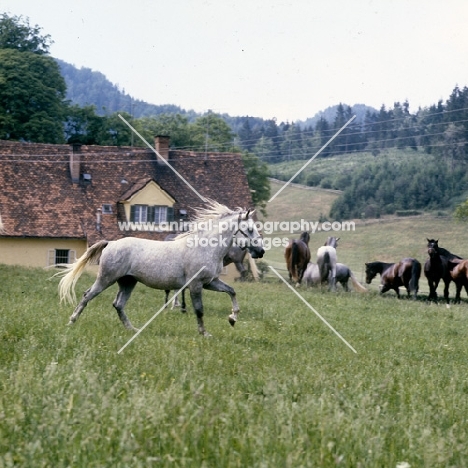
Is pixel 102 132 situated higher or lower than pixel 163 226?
higher

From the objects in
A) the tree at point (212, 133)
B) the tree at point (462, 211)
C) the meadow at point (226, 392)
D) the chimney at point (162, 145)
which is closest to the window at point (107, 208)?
the chimney at point (162, 145)

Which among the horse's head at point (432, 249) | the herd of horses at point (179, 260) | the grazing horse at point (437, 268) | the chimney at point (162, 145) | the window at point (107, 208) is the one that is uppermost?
the chimney at point (162, 145)

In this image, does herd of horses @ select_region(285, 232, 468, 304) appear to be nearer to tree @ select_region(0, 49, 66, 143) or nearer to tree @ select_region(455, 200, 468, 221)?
tree @ select_region(0, 49, 66, 143)

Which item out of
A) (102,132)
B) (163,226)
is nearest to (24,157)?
(163,226)

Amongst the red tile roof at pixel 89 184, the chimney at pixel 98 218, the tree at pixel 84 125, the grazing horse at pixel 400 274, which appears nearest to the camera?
the grazing horse at pixel 400 274

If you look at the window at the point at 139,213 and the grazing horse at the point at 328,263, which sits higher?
the window at the point at 139,213

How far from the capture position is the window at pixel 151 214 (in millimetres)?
51469

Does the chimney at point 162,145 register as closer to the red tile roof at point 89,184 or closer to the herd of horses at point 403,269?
the red tile roof at point 89,184

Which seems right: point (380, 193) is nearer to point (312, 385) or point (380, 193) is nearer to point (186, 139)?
point (186, 139)

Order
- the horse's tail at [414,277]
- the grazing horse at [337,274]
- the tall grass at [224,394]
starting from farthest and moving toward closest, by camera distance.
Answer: the grazing horse at [337,274] → the horse's tail at [414,277] → the tall grass at [224,394]

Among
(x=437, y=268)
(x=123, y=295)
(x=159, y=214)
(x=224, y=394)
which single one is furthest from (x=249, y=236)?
(x=159, y=214)

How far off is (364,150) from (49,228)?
94.2 m

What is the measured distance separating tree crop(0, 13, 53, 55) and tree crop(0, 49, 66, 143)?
16.3 feet

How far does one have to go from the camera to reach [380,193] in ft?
315
